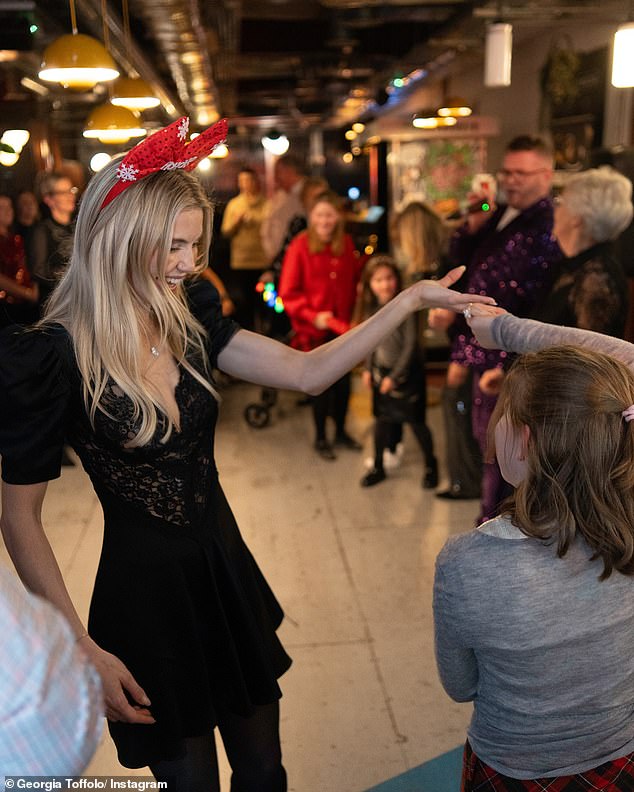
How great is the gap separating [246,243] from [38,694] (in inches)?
273

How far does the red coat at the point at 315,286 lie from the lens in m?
5.07

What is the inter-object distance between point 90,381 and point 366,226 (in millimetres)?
8651

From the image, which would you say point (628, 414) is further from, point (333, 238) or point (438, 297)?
point (333, 238)

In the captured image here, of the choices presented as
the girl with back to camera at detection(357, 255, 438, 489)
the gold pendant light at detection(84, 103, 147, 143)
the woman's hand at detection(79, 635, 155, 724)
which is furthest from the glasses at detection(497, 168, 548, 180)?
the woman's hand at detection(79, 635, 155, 724)

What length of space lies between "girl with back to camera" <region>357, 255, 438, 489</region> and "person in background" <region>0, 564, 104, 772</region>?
3.84 m

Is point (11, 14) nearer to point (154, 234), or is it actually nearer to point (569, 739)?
point (154, 234)

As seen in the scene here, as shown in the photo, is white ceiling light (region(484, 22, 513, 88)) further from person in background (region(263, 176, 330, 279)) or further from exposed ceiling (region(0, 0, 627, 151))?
person in background (region(263, 176, 330, 279))

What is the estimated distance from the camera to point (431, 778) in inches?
88.0

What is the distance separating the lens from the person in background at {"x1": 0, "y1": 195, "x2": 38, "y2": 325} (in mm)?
4992

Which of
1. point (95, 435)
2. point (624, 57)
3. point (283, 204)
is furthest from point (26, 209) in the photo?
point (95, 435)

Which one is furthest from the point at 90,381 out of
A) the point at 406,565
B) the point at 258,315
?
the point at 258,315

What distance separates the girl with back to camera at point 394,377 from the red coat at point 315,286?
0.50 m

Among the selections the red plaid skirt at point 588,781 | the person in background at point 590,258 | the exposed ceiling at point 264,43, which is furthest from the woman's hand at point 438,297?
the exposed ceiling at point 264,43

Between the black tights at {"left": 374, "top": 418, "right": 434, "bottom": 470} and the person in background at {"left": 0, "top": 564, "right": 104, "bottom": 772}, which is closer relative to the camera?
the person in background at {"left": 0, "top": 564, "right": 104, "bottom": 772}
